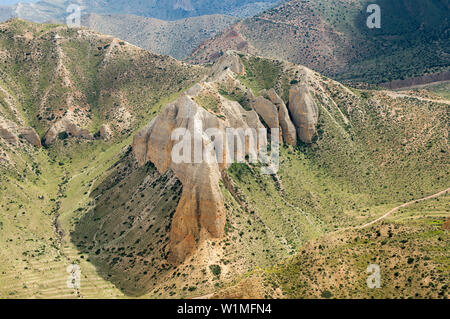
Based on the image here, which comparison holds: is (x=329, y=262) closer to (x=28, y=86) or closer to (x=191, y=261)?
(x=191, y=261)

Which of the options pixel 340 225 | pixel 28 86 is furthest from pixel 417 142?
pixel 28 86

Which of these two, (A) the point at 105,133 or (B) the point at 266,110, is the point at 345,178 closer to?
(B) the point at 266,110

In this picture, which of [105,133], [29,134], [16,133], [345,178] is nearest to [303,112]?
[345,178]

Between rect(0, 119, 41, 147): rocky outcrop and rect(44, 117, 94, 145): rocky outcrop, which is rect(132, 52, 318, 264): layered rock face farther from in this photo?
rect(0, 119, 41, 147): rocky outcrop

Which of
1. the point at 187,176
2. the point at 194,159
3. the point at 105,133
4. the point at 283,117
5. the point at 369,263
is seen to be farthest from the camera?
the point at 105,133

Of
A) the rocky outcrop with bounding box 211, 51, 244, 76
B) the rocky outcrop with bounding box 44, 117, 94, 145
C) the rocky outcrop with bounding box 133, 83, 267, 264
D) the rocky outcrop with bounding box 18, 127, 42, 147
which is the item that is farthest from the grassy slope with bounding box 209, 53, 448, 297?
the rocky outcrop with bounding box 18, 127, 42, 147
